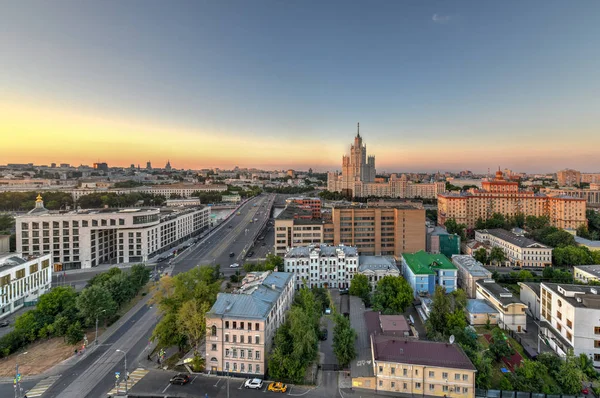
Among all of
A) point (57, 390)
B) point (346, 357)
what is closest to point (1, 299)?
point (57, 390)

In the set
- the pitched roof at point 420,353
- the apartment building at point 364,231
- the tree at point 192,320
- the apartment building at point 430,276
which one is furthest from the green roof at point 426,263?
the tree at point 192,320

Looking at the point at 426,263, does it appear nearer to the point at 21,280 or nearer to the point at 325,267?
the point at 325,267

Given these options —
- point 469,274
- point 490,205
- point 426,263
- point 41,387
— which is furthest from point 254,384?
point 490,205

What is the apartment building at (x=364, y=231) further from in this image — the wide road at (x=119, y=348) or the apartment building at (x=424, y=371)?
the apartment building at (x=424, y=371)

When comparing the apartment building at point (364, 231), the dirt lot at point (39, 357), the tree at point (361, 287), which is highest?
the apartment building at point (364, 231)

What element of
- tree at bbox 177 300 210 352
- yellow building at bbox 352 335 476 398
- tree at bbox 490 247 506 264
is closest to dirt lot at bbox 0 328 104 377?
tree at bbox 177 300 210 352

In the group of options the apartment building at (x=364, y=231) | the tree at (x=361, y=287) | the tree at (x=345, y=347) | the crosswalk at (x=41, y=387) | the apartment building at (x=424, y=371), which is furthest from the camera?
the apartment building at (x=364, y=231)

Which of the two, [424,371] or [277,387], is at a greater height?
[424,371]
